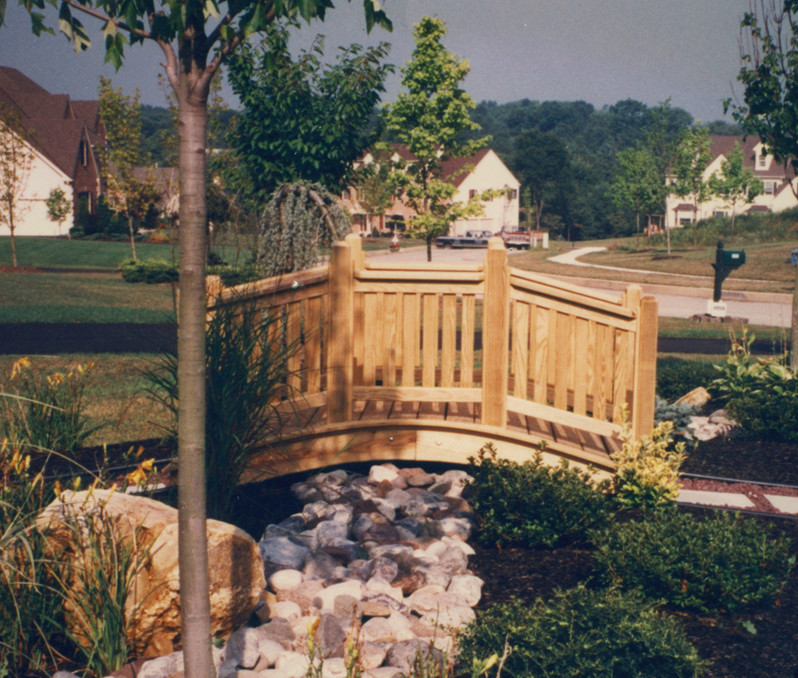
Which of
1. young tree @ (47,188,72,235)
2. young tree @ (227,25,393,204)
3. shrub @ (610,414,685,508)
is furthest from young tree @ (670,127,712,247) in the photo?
shrub @ (610,414,685,508)

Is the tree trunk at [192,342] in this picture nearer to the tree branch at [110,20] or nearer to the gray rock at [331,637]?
the tree branch at [110,20]

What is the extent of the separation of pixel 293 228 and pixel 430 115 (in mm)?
11477

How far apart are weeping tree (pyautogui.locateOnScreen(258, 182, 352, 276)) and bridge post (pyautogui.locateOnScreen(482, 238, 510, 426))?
3980mm

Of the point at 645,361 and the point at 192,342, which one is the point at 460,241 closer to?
the point at 645,361

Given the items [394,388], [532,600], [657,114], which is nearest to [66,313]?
[394,388]

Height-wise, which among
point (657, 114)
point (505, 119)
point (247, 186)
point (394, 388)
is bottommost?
point (394, 388)

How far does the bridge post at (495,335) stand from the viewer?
619 cm

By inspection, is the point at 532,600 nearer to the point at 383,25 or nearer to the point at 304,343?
the point at 304,343

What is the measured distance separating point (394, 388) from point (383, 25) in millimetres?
3784

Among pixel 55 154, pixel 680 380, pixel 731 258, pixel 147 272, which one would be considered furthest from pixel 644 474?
pixel 55 154

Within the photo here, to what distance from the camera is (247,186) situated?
12.0 meters

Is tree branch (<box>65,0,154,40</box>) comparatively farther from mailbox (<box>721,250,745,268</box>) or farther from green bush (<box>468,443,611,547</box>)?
mailbox (<box>721,250,745,268</box>)

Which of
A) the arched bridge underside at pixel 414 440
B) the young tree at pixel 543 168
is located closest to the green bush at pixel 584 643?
the arched bridge underside at pixel 414 440

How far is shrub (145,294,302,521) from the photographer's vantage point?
4883 millimetres
